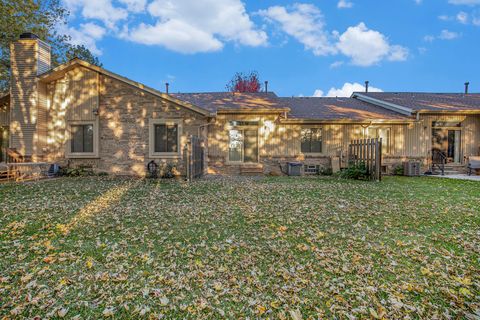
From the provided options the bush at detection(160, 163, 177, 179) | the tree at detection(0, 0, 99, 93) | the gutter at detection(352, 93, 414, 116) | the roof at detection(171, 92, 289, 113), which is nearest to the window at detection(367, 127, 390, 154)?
the gutter at detection(352, 93, 414, 116)

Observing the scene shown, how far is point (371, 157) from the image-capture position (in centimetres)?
1077

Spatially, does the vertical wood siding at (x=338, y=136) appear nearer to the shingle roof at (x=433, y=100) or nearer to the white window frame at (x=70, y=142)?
the shingle roof at (x=433, y=100)

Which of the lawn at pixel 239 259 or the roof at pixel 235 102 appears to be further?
the roof at pixel 235 102

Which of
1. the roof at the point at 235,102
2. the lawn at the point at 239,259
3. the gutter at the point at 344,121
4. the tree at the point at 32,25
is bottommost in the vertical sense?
the lawn at the point at 239,259

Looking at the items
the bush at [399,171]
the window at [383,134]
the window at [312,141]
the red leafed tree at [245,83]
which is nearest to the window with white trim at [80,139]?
the window at [312,141]

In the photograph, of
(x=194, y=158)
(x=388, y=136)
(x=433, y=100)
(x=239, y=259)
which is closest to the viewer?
(x=239, y=259)

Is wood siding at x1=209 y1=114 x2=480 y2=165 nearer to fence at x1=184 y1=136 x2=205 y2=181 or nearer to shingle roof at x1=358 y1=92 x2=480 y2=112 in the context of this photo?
shingle roof at x1=358 y1=92 x2=480 y2=112

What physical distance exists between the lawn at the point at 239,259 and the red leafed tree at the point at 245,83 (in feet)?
88.1

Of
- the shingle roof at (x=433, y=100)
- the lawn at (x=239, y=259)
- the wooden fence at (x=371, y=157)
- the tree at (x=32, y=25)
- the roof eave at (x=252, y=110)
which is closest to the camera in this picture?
the lawn at (x=239, y=259)

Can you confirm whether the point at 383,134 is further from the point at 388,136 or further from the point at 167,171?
the point at 167,171

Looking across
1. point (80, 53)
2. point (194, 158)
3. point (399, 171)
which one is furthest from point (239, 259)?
point (80, 53)

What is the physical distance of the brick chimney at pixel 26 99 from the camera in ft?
36.7

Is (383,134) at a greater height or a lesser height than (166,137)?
greater

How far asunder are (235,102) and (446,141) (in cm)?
1153
